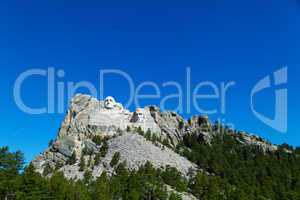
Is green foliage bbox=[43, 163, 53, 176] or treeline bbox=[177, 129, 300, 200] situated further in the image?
green foliage bbox=[43, 163, 53, 176]

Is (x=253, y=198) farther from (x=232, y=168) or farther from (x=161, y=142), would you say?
(x=161, y=142)

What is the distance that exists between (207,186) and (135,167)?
2959 cm

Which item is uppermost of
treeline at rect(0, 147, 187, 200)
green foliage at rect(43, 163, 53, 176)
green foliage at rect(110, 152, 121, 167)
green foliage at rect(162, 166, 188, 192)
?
green foliage at rect(110, 152, 121, 167)

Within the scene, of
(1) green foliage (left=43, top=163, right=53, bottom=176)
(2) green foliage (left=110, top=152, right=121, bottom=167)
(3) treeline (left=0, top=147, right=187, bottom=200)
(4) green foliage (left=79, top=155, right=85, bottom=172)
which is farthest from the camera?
(1) green foliage (left=43, top=163, right=53, bottom=176)

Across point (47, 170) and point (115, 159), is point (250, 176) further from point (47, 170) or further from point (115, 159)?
point (47, 170)

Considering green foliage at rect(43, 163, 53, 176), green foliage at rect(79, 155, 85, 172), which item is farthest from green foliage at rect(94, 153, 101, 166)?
green foliage at rect(43, 163, 53, 176)

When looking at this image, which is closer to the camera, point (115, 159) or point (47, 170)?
point (115, 159)

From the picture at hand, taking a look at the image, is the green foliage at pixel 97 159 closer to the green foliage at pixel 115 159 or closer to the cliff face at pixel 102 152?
the cliff face at pixel 102 152

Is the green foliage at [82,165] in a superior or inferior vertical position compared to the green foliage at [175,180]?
superior

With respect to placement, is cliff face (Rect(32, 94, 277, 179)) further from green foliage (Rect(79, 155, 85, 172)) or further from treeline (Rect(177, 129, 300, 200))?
treeline (Rect(177, 129, 300, 200))

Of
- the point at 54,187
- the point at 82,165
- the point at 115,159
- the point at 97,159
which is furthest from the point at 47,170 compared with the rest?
the point at 54,187

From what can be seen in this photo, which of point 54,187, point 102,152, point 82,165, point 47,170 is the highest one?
point 102,152

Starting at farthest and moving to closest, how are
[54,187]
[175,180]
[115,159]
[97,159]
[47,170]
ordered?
[47,170], [97,159], [115,159], [175,180], [54,187]

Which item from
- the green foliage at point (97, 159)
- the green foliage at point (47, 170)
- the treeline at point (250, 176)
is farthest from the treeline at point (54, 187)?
the green foliage at point (47, 170)
